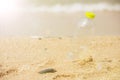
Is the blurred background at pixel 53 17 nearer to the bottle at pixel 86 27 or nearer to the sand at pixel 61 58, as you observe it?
the bottle at pixel 86 27

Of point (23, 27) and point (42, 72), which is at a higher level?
point (23, 27)

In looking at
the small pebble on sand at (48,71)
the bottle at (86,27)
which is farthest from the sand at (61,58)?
the bottle at (86,27)

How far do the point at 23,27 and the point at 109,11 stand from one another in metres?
1.45

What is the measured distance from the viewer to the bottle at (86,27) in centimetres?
371

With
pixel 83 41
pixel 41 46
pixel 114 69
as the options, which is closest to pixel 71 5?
pixel 83 41

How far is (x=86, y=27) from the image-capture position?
3.76 metres

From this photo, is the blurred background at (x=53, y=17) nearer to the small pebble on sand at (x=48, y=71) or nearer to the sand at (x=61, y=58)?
the sand at (x=61, y=58)

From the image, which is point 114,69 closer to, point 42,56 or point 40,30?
point 42,56

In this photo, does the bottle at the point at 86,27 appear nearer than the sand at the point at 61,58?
No

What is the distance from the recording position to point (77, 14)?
13.7 feet

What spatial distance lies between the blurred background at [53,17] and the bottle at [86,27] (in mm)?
58

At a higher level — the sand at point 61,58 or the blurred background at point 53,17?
the blurred background at point 53,17

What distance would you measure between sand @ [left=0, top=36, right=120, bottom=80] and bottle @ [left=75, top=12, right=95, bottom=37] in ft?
1.36

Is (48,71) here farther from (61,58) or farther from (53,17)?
(53,17)
